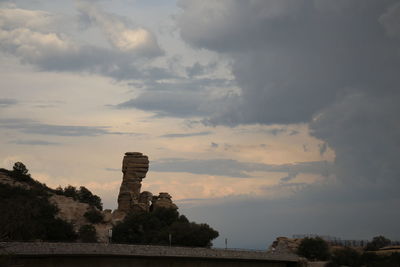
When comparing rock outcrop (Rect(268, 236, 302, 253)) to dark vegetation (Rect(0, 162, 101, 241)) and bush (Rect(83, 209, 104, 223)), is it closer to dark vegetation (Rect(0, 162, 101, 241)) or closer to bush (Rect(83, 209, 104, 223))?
bush (Rect(83, 209, 104, 223))

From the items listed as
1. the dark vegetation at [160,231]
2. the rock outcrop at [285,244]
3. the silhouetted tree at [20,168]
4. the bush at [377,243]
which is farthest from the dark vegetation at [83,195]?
the bush at [377,243]

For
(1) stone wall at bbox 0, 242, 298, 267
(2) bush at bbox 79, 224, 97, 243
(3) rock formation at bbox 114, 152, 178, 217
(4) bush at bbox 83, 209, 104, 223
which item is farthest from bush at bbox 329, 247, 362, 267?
(4) bush at bbox 83, 209, 104, 223

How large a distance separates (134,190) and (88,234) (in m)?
23.5

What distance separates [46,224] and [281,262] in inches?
1194

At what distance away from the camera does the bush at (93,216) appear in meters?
91.1

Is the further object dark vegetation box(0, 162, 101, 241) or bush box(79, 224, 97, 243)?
bush box(79, 224, 97, 243)

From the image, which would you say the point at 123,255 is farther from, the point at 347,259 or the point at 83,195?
the point at 83,195

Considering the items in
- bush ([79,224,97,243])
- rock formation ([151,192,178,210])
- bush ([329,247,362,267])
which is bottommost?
bush ([329,247,362,267])

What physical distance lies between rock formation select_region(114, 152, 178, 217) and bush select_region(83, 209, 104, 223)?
751 centimetres

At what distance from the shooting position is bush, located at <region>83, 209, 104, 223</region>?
9112cm

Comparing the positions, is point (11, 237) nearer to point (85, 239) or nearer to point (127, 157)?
point (85, 239)

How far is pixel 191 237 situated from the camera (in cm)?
8312

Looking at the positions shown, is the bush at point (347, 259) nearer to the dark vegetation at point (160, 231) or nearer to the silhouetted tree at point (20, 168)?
the dark vegetation at point (160, 231)

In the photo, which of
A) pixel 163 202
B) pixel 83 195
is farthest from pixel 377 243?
pixel 83 195
